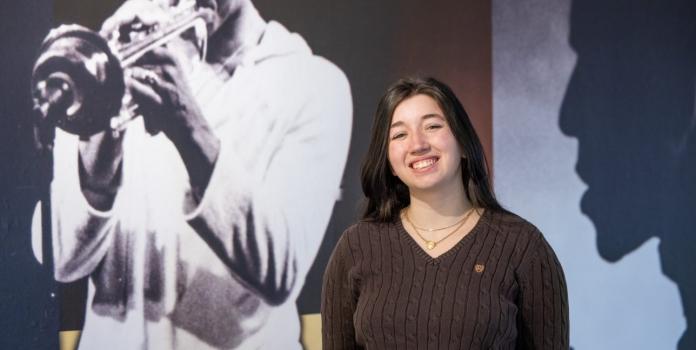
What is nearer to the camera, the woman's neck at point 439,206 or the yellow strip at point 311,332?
the woman's neck at point 439,206

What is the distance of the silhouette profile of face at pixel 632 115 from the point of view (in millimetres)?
2988

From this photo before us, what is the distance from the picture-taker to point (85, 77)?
8.07 ft

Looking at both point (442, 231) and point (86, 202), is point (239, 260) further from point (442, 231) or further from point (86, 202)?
point (442, 231)

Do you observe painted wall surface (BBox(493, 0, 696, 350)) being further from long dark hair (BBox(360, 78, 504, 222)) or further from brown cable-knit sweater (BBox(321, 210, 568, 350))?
brown cable-knit sweater (BBox(321, 210, 568, 350))

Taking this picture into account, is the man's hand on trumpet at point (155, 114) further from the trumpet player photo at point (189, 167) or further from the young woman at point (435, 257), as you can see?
the young woman at point (435, 257)

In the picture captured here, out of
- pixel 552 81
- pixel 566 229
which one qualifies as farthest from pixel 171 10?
pixel 566 229

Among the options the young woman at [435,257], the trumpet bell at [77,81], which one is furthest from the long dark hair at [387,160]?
the trumpet bell at [77,81]

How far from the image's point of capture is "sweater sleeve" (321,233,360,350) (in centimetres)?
177

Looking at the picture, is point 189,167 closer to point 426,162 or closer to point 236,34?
point 236,34

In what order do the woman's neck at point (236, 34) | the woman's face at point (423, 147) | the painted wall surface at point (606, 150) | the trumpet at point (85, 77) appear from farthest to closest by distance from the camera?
the painted wall surface at point (606, 150)
the woman's neck at point (236, 34)
the trumpet at point (85, 77)
the woman's face at point (423, 147)

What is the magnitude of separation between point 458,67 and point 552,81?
1.32 feet

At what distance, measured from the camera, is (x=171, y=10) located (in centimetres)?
253

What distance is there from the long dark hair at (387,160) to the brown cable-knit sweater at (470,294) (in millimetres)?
79

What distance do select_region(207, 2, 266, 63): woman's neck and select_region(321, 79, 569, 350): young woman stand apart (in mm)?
971
